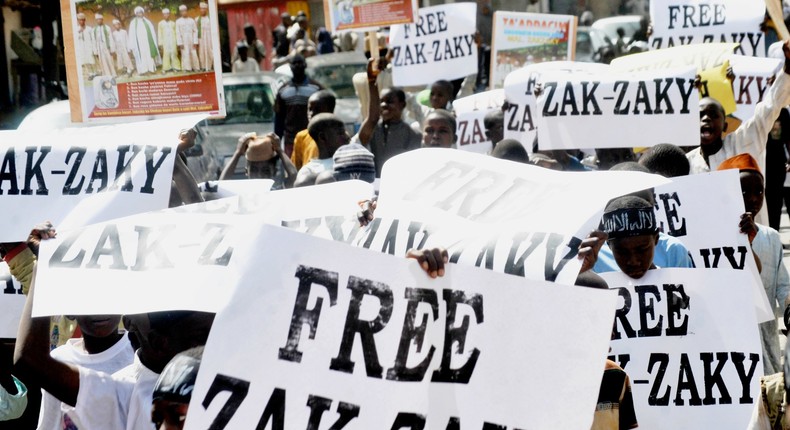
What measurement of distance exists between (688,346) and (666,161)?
1.86 meters

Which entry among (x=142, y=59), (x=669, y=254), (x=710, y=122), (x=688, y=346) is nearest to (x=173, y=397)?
(x=688, y=346)

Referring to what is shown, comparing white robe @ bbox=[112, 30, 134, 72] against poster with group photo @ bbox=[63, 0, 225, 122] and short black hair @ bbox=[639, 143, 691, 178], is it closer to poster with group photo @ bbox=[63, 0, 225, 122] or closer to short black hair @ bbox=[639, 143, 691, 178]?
poster with group photo @ bbox=[63, 0, 225, 122]

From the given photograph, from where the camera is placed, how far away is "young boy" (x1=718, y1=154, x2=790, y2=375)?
229 inches

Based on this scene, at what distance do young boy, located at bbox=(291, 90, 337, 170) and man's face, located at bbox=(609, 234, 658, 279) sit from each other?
493cm

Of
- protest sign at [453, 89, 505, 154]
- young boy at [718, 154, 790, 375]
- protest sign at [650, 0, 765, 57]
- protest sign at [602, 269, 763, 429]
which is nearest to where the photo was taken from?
protest sign at [602, 269, 763, 429]

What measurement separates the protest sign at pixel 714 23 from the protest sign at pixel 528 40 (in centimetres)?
123

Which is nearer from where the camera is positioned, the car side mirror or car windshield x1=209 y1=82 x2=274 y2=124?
the car side mirror

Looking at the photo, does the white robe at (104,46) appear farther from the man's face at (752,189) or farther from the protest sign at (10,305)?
the man's face at (752,189)

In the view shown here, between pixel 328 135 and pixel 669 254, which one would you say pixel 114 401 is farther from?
pixel 328 135

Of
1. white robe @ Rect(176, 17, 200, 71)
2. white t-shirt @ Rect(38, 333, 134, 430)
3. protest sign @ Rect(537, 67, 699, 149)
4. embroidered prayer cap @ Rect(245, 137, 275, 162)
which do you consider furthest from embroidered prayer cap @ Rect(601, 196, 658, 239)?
embroidered prayer cap @ Rect(245, 137, 275, 162)

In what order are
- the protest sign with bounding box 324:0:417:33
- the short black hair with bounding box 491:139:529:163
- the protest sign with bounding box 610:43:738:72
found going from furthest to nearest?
the protest sign with bounding box 324:0:417:33, the protest sign with bounding box 610:43:738:72, the short black hair with bounding box 491:139:529:163

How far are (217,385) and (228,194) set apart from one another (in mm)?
2699

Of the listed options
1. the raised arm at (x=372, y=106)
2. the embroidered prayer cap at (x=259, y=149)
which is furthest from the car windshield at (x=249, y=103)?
the embroidered prayer cap at (x=259, y=149)

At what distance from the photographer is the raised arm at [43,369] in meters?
3.91
